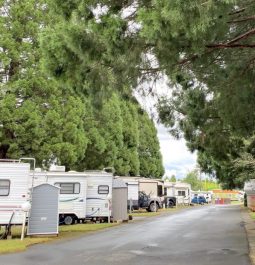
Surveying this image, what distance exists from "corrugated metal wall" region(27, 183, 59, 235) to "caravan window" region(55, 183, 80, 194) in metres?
6.55

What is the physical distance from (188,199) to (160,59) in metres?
58.5

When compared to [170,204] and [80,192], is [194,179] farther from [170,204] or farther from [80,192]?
[80,192]

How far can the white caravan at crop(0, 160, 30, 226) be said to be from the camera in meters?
18.5

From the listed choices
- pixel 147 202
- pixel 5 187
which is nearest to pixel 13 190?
pixel 5 187

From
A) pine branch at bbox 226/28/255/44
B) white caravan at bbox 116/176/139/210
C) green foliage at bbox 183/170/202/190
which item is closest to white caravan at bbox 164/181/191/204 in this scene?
white caravan at bbox 116/176/139/210

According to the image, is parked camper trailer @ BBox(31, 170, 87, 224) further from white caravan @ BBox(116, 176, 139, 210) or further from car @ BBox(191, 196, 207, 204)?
car @ BBox(191, 196, 207, 204)

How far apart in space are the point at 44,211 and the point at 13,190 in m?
1.42

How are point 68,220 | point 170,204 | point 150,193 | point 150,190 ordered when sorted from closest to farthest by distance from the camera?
point 68,220 → point 150,193 → point 150,190 → point 170,204

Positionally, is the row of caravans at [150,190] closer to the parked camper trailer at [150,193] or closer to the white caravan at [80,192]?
the parked camper trailer at [150,193]

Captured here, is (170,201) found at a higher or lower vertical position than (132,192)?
higher

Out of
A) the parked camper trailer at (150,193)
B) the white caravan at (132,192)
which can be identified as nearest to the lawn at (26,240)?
the white caravan at (132,192)

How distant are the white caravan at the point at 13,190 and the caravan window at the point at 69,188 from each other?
650 cm

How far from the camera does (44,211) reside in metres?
18.5

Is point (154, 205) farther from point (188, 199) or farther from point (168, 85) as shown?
point (168, 85)
